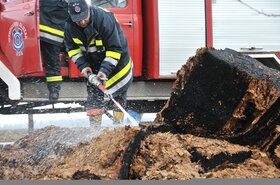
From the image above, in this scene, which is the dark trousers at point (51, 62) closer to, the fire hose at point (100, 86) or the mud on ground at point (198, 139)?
the fire hose at point (100, 86)

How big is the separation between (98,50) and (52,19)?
146 cm

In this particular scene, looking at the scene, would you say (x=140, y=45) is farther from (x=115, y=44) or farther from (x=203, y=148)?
(x=203, y=148)

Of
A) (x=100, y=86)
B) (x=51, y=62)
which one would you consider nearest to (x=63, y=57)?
(x=51, y=62)

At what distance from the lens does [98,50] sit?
5598 millimetres

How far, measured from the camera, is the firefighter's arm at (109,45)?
5.37 m

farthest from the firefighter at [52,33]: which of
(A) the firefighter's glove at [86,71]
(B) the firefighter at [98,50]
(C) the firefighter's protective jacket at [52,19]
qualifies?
(A) the firefighter's glove at [86,71]

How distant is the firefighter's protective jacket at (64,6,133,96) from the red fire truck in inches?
59.0

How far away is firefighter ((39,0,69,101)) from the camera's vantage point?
684 cm

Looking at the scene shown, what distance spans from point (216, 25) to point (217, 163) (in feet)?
17.2

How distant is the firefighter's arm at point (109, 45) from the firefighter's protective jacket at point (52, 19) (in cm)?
152

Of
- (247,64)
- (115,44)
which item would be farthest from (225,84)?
(115,44)

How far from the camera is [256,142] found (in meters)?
2.86

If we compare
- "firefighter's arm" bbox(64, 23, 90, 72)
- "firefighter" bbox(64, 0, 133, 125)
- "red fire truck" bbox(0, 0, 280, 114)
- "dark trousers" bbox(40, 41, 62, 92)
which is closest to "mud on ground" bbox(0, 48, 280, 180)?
"firefighter" bbox(64, 0, 133, 125)

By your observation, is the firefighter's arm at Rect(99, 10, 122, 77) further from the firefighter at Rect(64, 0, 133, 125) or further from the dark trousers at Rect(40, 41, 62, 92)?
the dark trousers at Rect(40, 41, 62, 92)
